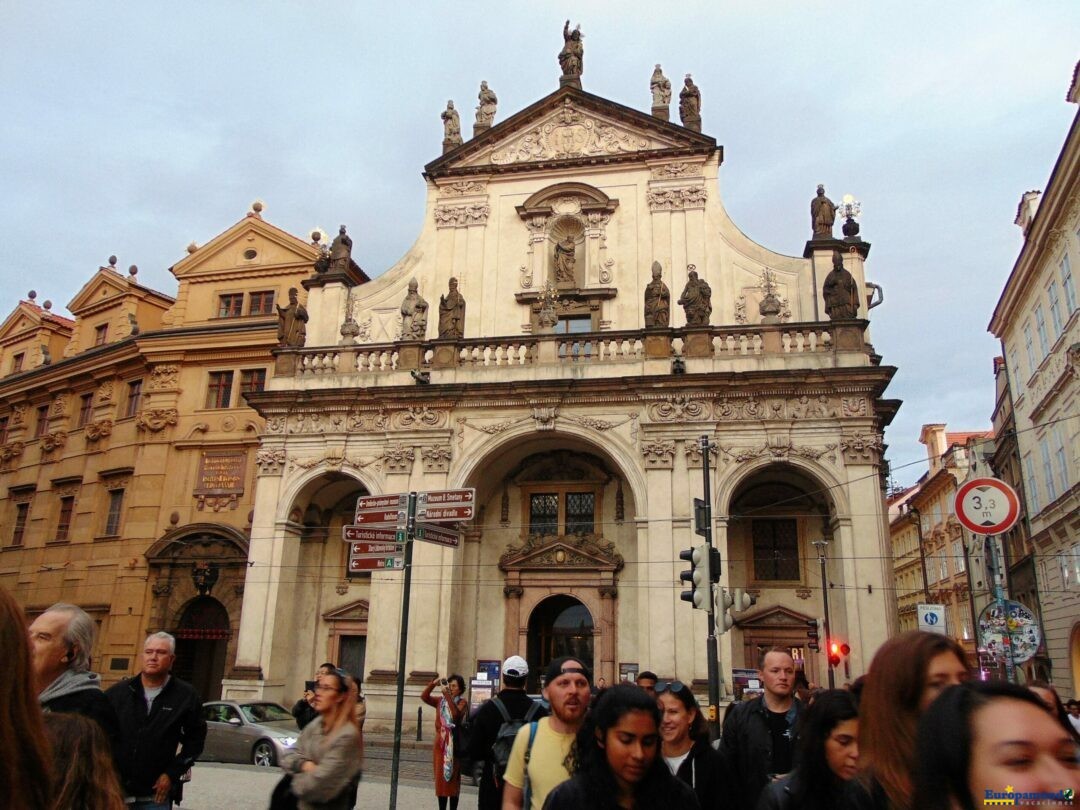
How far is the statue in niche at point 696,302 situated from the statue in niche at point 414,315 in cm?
718

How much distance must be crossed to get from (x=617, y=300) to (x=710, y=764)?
19.8m

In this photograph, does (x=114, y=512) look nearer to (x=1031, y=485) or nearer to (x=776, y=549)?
(x=776, y=549)

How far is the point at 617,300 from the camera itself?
2366 centimetres

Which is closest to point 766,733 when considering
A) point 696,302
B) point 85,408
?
point 696,302

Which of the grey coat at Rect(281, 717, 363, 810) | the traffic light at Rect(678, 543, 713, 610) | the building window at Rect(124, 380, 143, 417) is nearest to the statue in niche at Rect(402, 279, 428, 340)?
the building window at Rect(124, 380, 143, 417)

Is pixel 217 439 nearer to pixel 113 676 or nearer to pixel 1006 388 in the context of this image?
pixel 113 676

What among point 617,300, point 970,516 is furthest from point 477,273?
Answer: point 970,516

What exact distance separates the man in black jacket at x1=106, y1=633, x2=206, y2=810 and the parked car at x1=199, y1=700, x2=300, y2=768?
32.1ft

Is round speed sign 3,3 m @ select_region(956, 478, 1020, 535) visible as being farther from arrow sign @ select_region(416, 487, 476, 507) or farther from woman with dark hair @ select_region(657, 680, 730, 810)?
arrow sign @ select_region(416, 487, 476, 507)

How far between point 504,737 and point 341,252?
73.0 feet

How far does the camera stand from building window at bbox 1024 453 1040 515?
27.1 m

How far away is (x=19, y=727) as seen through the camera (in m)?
1.96

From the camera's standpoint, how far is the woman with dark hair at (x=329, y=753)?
4699 mm

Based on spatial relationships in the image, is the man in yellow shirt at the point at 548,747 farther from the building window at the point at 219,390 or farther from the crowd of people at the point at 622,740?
the building window at the point at 219,390
